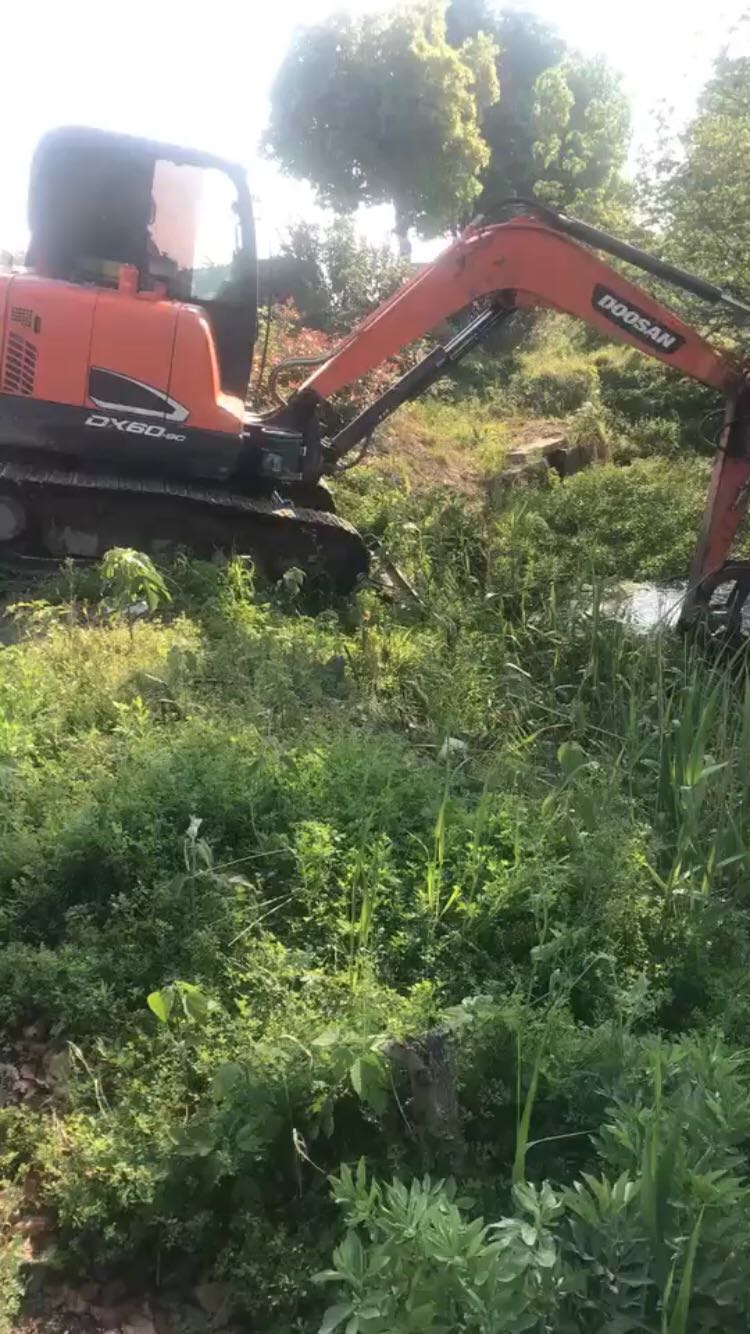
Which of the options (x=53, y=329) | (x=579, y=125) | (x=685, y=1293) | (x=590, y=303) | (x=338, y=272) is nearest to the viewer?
(x=685, y=1293)

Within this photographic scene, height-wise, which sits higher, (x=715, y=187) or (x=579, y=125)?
(x=579, y=125)

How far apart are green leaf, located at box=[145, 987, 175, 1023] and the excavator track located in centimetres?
418

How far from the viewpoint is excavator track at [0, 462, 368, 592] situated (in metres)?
6.07

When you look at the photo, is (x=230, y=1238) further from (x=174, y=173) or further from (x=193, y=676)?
(x=174, y=173)

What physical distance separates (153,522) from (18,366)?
1.22 meters

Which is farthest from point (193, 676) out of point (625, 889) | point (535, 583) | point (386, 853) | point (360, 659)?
point (535, 583)

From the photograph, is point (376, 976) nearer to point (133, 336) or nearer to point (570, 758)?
point (570, 758)

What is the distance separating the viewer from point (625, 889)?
9.90 ft

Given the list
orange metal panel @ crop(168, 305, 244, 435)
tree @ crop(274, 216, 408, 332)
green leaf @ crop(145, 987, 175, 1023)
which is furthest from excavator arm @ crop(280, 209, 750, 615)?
tree @ crop(274, 216, 408, 332)

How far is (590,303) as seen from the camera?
6.02 meters

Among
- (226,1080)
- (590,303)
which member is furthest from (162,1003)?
(590,303)

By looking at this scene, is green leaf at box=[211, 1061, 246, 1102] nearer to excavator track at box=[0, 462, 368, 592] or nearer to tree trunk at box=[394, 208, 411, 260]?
excavator track at box=[0, 462, 368, 592]

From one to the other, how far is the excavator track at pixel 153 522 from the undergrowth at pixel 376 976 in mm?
1290

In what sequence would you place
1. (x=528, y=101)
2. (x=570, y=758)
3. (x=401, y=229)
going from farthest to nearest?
(x=528, y=101) → (x=401, y=229) → (x=570, y=758)
